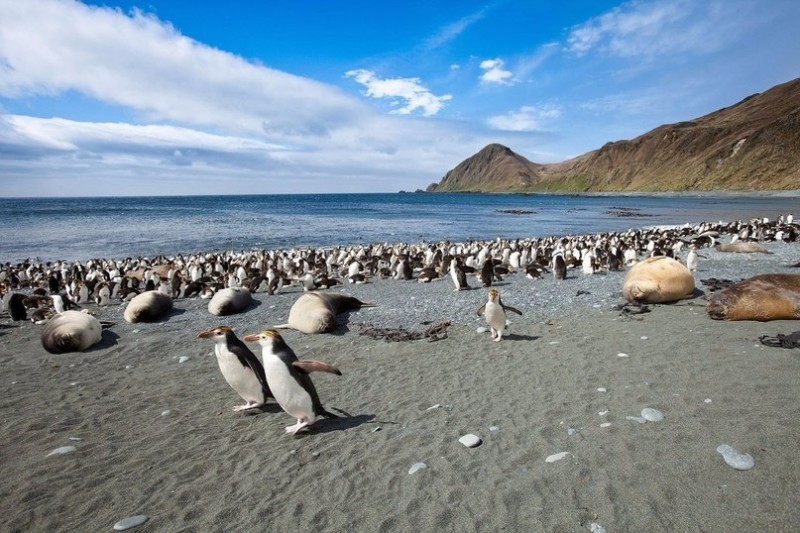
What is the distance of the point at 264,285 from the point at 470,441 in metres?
13.0

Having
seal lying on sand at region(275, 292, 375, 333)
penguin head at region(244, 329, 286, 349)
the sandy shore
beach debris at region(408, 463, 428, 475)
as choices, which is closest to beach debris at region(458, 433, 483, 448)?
the sandy shore

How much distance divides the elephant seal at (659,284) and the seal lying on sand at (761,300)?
1516 millimetres

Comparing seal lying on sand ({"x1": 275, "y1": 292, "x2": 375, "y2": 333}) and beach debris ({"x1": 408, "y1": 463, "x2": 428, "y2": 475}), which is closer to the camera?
beach debris ({"x1": 408, "y1": 463, "x2": 428, "y2": 475})

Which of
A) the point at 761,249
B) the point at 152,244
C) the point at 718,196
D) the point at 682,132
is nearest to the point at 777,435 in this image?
the point at 761,249

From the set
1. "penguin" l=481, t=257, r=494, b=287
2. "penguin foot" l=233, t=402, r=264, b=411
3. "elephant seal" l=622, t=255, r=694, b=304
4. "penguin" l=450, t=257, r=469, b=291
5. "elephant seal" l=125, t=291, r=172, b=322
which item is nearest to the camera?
"penguin foot" l=233, t=402, r=264, b=411

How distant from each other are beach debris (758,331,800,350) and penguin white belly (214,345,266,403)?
291 inches

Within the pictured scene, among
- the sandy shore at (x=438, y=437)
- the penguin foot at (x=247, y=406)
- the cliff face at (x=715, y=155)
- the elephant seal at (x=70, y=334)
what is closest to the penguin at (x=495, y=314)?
the sandy shore at (x=438, y=437)

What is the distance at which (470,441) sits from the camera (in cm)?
476

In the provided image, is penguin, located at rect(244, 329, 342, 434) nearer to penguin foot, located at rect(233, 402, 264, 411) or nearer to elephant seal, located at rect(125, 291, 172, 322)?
penguin foot, located at rect(233, 402, 264, 411)

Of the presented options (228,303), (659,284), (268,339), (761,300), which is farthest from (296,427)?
(659,284)

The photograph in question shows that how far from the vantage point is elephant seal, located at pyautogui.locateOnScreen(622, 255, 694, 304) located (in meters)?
9.98

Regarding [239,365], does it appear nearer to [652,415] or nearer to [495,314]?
[495,314]

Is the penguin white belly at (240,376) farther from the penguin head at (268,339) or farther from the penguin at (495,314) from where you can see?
the penguin at (495,314)

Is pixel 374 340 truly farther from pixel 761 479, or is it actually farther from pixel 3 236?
pixel 3 236
